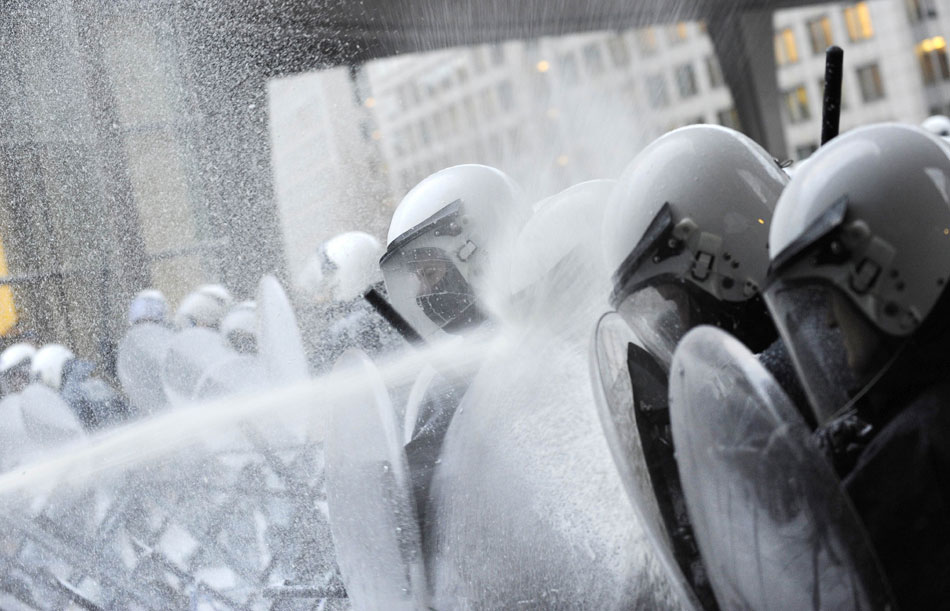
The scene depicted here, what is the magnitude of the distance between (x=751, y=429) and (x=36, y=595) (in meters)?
2.90

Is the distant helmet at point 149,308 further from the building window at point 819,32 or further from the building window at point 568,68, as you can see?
the building window at point 819,32

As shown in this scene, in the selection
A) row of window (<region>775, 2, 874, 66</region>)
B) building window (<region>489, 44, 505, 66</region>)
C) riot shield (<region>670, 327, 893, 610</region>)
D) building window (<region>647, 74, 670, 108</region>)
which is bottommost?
riot shield (<region>670, 327, 893, 610</region>)

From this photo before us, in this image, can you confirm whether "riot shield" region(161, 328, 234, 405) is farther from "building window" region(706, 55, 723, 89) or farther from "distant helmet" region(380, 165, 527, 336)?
"building window" region(706, 55, 723, 89)

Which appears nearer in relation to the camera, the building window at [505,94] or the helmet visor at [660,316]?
the helmet visor at [660,316]

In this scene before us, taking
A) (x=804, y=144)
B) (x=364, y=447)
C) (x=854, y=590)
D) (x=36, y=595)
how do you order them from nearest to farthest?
(x=854, y=590) < (x=364, y=447) < (x=36, y=595) < (x=804, y=144)

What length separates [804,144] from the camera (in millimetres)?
31734

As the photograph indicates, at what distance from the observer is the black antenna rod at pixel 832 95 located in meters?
2.01

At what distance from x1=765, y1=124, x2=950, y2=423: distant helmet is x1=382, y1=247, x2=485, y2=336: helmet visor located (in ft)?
3.63

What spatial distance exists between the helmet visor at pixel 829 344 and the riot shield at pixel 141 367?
11.6 feet

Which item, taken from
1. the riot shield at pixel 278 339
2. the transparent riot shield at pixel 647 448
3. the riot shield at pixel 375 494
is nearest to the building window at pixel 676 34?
the riot shield at pixel 278 339

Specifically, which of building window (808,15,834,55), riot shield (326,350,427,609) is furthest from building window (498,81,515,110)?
building window (808,15,834,55)

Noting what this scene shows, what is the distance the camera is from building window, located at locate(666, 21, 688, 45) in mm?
26084

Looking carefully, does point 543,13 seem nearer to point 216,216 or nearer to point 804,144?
point 216,216

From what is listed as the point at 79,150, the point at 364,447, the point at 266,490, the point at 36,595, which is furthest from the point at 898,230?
the point at 79,150
